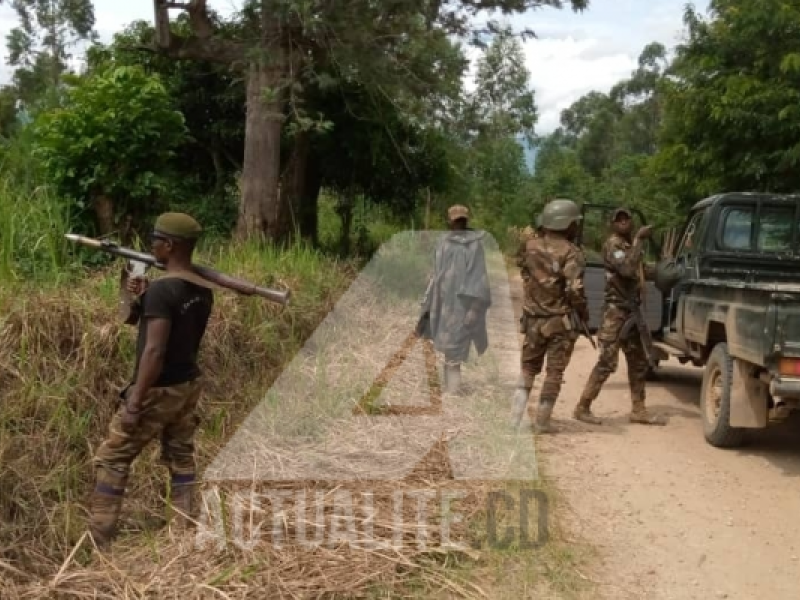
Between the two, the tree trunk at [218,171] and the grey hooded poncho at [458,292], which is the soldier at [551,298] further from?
the tree trunk at [218,171]

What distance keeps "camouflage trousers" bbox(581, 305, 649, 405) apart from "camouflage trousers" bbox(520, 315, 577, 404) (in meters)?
0.50

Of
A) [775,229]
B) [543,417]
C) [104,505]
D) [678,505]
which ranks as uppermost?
[775,229]

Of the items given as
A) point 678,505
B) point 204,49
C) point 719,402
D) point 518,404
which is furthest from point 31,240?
point 719,402

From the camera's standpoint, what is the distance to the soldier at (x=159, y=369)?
3846 mm

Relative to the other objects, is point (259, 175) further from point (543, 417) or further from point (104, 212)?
point (543, 417)

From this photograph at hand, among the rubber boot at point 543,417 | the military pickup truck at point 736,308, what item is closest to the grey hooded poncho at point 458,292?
the rubber boot at point 543,417

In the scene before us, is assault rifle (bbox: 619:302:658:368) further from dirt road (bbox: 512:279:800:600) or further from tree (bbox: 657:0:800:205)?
tree (bbox: 657:0:800:205)

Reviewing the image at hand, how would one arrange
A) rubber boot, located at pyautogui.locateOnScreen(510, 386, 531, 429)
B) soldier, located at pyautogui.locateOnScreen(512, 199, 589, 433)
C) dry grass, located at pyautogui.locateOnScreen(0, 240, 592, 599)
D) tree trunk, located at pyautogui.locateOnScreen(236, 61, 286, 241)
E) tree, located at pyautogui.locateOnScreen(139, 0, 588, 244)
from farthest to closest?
tree trunk, located at pyautogui.locateOnScreen(236, 61, 286, 241) → tree, located at pyautogui.locateOnScreen(139, 0, 588, 244) → rubber boot, located at pyautogui.locateOnScreen(510, 386, 531, 429) → soldier, located at pyautogui.locateOnScreen(512, 199, 589, 433) → dry grass, located at pyautogui.locateOnScreen(0, 240, 592, 599)

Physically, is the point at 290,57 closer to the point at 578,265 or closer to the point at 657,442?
the point at 578,265

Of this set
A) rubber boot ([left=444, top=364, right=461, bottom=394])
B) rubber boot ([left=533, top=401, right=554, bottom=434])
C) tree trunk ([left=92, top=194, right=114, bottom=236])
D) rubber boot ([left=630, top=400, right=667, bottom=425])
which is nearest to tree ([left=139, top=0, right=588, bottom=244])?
tree trunk ([left=92, top=194, right=114, bottom=236])

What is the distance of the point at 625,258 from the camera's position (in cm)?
668

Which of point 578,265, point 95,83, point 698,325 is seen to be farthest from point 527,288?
point 95,83

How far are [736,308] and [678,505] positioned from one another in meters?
1.48

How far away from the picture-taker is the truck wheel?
6.04 meters
